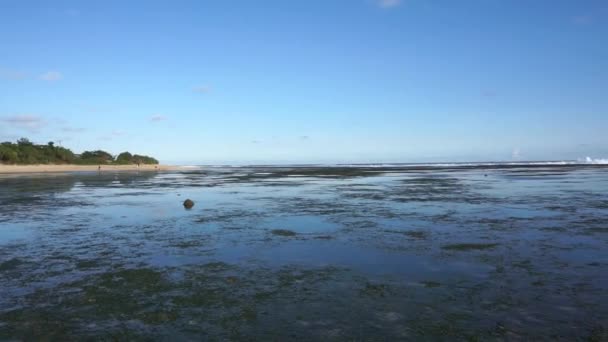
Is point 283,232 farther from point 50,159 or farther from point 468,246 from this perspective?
point 50,159

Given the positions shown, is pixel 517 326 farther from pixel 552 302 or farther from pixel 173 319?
pixel 173 319

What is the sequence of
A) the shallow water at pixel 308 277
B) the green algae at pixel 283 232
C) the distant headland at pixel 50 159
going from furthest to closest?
the distant headland at pixel 50 159 → the green algae at pixel 283 232 → the shallow water at pixel 308 277

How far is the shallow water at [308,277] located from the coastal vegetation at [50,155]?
94.0 m

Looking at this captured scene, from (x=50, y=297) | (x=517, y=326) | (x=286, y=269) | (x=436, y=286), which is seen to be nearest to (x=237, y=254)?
(x=286, y=269)

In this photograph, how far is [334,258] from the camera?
10.8 meters

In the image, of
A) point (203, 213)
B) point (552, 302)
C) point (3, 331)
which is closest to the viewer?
point (3, 331)

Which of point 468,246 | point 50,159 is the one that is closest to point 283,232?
point 468,246

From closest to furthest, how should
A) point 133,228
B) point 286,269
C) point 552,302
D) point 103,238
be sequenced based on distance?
point 552,302
point 286,269
point 103,238
point 133,228

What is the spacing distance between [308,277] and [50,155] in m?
121

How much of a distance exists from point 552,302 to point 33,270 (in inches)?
411

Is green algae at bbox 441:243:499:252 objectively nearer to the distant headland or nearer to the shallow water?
the shallow water

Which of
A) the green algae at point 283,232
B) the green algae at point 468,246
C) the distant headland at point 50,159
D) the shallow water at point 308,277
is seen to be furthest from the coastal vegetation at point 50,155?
the green algae at point 468,246

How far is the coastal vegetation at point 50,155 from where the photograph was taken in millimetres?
96062

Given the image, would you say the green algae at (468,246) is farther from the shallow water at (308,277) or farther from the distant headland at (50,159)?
the distant headland at (50,159)
